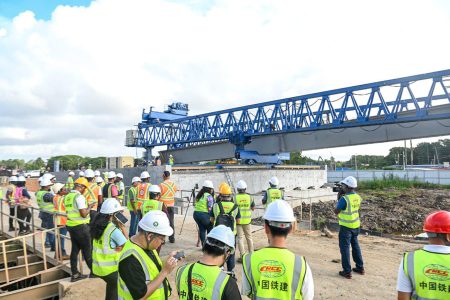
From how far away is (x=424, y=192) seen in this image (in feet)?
86.7

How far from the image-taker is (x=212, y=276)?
2.31 m

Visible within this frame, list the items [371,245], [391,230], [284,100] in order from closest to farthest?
[371,245] < [391,230] < [284,100]

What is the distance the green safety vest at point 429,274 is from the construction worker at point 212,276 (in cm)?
145

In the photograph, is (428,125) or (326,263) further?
(428,125)

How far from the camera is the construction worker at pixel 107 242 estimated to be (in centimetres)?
415

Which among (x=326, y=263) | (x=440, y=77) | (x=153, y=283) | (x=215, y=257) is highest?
(x=440, y=77)

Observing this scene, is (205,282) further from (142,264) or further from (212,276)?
(142,264)

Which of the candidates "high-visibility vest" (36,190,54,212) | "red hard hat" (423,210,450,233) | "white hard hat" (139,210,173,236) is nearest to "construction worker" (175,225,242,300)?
"white hard hat" (139,210,173,236)

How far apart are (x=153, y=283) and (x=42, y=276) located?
610cm

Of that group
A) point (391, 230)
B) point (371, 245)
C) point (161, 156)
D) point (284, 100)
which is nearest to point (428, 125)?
point (391, 230)

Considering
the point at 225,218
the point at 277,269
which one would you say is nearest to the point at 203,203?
the point at 225,218

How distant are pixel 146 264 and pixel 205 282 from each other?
66 centimetres

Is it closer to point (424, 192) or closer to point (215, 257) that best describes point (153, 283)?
point (215, 257)

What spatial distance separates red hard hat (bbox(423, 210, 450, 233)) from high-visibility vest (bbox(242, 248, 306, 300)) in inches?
45.9
